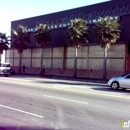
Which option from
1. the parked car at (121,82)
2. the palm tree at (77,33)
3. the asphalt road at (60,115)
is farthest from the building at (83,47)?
the asphalt road at (60,115)

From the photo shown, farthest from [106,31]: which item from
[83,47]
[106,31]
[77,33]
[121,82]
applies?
[121,82]

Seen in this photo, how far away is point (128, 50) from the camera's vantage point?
112ft

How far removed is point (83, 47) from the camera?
39.3m

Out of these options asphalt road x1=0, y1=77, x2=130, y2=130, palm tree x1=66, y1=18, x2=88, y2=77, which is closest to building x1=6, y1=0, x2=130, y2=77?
palm tree x1=66, y1=18, x2=88, y2=77

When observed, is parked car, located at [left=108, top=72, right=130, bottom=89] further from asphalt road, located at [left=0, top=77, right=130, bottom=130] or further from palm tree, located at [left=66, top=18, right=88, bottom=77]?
palm tree, located at [left=66, top=18, right=88, bottom=77]

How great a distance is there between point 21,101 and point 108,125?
520 cm

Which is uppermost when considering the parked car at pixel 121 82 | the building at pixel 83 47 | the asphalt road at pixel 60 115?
the building at pixel 83 47

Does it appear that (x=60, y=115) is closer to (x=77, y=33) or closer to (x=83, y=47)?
(x=77, y=33)

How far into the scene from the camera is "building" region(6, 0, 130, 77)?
115ft

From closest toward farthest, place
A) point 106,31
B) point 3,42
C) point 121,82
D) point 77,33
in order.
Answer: point 121,82 < point 106,31 < point 77,33 < point 3,42

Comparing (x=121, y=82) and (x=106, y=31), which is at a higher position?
(x=106, y=31)

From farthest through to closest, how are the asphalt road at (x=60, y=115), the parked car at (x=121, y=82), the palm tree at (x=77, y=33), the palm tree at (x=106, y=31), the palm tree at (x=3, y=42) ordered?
the palm tree at (x=3, y=42) < the palm tree at (x=77, y=33) < the palm tree at (x=106, y=31) < the parked car at (x=121, y=82) < the asphalt road at (x=60, y=115)

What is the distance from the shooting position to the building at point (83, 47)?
35.1 m

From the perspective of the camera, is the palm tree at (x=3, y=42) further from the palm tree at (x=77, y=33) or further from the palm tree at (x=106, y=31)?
the palm tree at (x=106, y=31)
